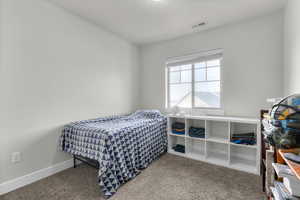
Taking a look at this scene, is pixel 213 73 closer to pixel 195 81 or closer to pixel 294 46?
pixel 195 81

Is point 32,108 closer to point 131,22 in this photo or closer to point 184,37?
point 131,22

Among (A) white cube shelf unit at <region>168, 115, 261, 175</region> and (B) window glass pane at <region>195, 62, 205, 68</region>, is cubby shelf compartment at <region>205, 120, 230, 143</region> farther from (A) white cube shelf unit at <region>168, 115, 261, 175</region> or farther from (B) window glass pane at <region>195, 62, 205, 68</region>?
(B) window glass pane at <region>195, 62, 205, 68</region>

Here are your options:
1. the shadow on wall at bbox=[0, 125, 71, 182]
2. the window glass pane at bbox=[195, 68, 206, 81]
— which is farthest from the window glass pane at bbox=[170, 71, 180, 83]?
the shadow on wall at bbox=[0, 125, 71, 182]

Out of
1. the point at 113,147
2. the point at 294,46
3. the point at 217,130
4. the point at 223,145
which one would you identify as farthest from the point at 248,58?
the point at 113,147

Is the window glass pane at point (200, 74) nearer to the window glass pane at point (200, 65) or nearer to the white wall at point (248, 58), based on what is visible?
the window glass pane at point (200, 65)

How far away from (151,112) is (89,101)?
124 centimetres

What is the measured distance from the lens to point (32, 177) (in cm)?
190

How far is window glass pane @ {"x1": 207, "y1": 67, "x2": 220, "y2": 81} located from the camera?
9.34 feet

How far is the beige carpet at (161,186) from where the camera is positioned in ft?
5.40

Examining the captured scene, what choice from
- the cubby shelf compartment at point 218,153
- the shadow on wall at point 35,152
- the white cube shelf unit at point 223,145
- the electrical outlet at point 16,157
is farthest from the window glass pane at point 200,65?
the electrical outlet at point 16,157

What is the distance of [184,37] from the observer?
3.14 m

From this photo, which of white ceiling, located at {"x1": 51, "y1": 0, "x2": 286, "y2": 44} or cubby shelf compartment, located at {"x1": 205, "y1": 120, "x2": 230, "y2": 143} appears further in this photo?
cubby shelf compartment, located at {"x1": 205, "y1": 120, "x2": 230, "y2": 143}

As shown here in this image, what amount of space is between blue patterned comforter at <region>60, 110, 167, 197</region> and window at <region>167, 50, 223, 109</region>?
45.1 inches

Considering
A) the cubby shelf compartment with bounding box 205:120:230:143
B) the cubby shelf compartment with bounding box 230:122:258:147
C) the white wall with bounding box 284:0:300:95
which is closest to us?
the white wall with bounding box 284:0:300:95
